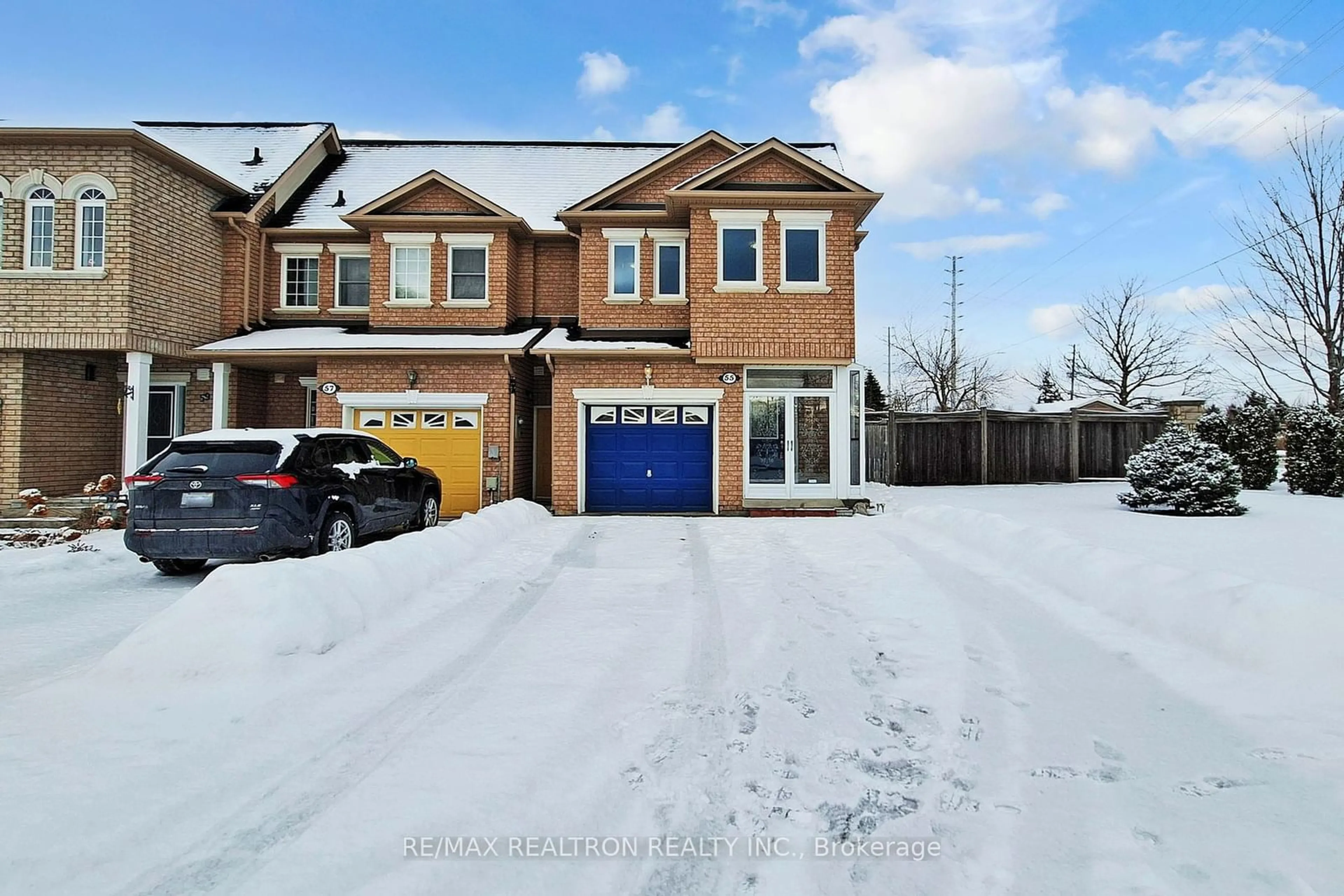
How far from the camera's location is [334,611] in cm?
555

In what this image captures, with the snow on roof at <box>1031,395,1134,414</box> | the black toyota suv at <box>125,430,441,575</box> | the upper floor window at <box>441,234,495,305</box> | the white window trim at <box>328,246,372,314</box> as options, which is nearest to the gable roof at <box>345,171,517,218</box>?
the upper floor window at <box>441,234,495,305</box>

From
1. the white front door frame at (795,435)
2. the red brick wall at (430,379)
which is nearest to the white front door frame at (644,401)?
the white front door frame at (795,435)

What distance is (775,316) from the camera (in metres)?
13.8

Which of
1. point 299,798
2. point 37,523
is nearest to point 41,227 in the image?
point 37,523

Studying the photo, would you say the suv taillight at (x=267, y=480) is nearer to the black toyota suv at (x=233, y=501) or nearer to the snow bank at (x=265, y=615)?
the black toyota suv at (x=233, y=501)

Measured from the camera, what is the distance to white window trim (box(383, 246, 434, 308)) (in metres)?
15.3

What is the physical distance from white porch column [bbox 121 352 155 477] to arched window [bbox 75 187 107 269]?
1821 millimetres

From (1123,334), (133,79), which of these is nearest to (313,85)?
(133,79)

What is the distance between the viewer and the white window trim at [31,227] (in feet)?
43.1

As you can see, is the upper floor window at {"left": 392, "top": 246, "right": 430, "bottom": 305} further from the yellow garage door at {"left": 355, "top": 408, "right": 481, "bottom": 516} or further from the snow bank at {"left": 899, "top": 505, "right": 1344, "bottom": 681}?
the snow bank at {"left": 899, "top": 505, "right": 1344, "bottom": 681}

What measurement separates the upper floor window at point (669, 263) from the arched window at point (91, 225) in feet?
34.0

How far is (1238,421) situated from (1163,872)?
16.2 metres

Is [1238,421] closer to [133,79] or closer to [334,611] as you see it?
[334,611]

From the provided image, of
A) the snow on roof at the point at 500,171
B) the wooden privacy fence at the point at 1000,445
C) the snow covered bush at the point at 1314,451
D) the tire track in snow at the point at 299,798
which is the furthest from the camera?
the wooden privacy fence at the point at 1000,445
